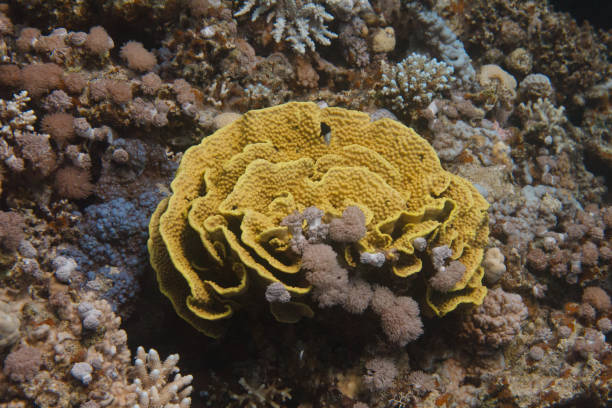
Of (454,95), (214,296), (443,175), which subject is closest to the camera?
(214,296)

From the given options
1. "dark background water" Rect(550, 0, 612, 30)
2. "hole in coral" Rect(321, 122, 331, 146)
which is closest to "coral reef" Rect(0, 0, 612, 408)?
"hole in coral" Rect(321, 122, 331, 146)

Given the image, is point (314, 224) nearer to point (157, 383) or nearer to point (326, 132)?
point (326, 132)

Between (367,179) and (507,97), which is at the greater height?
(507,97)

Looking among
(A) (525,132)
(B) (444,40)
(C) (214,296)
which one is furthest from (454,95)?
(C) (214,296)

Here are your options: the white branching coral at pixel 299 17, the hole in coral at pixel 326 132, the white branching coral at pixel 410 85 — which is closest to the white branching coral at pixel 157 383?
the hole in coral at pixel 326 132

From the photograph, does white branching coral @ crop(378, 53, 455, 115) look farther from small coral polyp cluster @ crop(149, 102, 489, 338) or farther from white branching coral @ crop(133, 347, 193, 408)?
white branching coral @ crop(133, 347, 193, 408)

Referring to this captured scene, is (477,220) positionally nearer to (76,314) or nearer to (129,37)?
(76,314)
